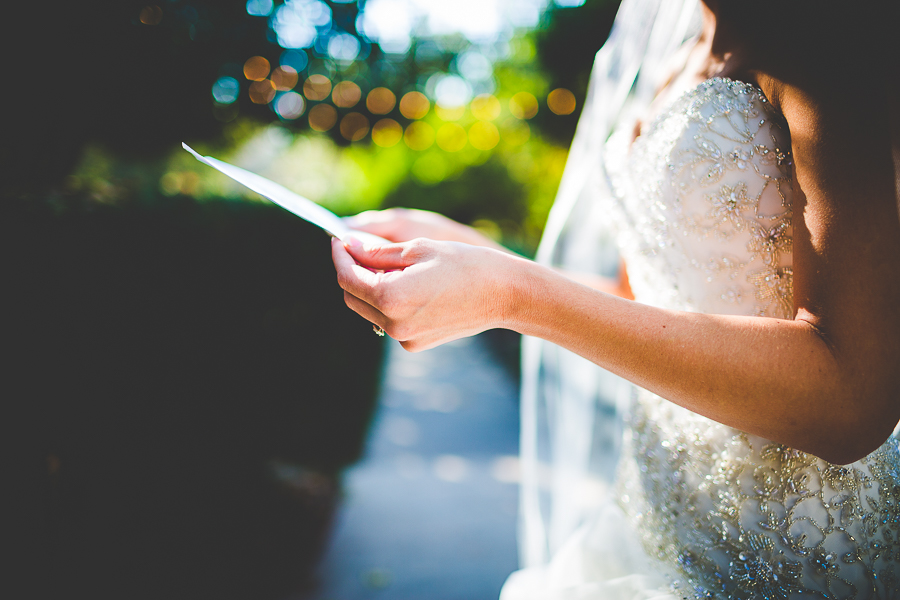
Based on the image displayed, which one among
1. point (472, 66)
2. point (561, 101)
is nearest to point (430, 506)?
point (561, 101)

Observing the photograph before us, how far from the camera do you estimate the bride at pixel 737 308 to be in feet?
2.81

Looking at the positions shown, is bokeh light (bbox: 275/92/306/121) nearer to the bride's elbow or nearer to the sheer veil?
the sheer veil

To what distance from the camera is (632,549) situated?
139cm

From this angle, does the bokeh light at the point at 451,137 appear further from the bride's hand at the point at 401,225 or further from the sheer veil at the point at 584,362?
the bride's hand at the point at 401,225

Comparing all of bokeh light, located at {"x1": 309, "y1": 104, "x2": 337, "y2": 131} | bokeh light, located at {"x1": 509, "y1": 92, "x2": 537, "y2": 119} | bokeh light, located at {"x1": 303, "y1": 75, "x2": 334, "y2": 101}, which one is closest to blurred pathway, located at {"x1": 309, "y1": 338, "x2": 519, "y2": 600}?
bokeh light, located at {"x1": 303, "y1": 75, "x2": 334, "y2": 101}

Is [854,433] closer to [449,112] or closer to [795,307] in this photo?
[795,307]

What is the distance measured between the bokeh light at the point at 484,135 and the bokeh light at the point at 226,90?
852cm

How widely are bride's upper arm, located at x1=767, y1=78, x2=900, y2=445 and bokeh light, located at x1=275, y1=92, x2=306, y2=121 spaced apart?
8086mm

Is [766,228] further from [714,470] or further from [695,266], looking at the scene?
[714,470]

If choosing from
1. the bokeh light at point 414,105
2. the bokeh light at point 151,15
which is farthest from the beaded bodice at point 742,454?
the bokeh light at point 414,105

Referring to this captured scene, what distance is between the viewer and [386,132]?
16.8 meters

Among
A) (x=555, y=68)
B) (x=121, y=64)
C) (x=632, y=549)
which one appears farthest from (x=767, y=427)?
(x=555, y=68)

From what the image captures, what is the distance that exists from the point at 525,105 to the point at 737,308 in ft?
43.4

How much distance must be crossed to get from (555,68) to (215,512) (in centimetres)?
1026
